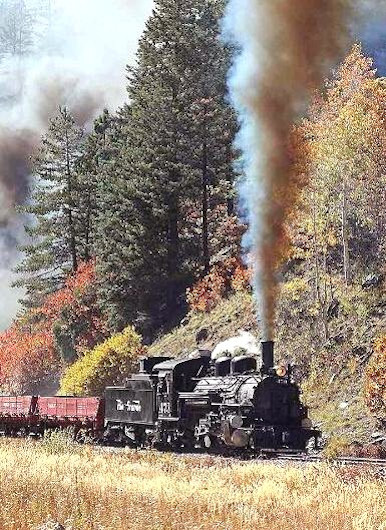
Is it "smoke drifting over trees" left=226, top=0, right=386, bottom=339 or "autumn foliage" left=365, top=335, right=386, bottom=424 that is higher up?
"smoke drifting over trees" left=226, top=0, right=386, bottom=339

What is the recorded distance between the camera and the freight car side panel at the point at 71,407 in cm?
2780

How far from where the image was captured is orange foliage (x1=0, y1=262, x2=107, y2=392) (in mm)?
50812

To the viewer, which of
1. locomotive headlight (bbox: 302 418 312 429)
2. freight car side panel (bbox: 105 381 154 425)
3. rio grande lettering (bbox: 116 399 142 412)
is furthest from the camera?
rio grande lettering (bbox: 116 399 142 412)

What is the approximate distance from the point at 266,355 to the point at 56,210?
41388mm

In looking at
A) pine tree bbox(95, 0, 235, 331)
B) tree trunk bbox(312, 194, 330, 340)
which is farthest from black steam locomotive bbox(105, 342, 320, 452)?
pine tree bbox(95, 0, 235, 331)

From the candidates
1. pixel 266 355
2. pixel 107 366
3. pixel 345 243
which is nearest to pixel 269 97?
pixel 345 243

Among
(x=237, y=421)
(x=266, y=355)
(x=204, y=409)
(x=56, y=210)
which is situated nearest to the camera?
(x=237, y=421)

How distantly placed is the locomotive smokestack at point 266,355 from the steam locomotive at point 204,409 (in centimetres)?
3

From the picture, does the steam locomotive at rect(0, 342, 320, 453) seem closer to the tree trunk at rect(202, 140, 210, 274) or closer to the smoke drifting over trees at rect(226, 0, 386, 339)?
the smoke drifting over trees at rect(226, 0, 386, 339)

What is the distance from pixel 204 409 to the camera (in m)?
21.9

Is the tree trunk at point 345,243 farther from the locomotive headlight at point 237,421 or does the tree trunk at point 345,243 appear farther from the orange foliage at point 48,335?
the orange foliage at point 48,335

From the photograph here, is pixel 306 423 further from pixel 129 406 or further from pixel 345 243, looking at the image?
pixel 345 243

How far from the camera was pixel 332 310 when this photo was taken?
3175 cm

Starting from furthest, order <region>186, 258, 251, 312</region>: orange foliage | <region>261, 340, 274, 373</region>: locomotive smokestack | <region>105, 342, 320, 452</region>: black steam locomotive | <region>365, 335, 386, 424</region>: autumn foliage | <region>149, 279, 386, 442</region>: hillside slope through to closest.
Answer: <region>186, 258, 251, 312</region>: orange foliage, <region>149, 279, 386, 442</region>: hillside slope, <region>365, 335, 386, 424</region>: autumn foliage, <region>261, 340, 274, 373</region>: locomotive smokestack, <region>105, 342, 320, 452</region>: black steam locomotive
